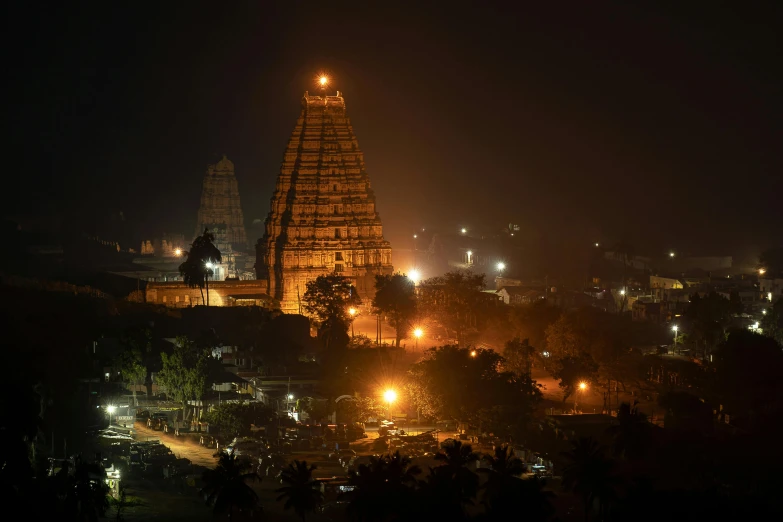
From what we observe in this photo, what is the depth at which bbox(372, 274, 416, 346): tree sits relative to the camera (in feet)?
258

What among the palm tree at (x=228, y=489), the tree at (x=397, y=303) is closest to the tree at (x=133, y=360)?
the palm tree at (x=228, y=489)

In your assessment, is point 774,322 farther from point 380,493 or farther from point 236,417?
point 380,493

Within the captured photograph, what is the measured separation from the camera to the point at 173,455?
174 feet

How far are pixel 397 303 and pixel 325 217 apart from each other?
1040 centimetres

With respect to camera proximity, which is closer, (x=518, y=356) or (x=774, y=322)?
(x=518, y=356)

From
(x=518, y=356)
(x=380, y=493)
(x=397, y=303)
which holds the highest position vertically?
(x=397, y=303)

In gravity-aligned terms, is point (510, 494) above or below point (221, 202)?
below

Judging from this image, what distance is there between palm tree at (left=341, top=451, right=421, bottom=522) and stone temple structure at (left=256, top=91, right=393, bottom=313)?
1643 inches

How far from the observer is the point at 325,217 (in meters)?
87.8

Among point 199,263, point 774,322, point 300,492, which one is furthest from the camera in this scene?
point 199,263

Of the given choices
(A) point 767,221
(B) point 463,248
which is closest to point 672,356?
(B) point 463,248

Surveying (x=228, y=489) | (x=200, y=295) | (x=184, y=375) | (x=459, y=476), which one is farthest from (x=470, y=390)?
(x=200, y=295)

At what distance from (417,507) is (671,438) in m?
14.1

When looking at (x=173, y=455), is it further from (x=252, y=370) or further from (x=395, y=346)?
(x=395, y=346)
